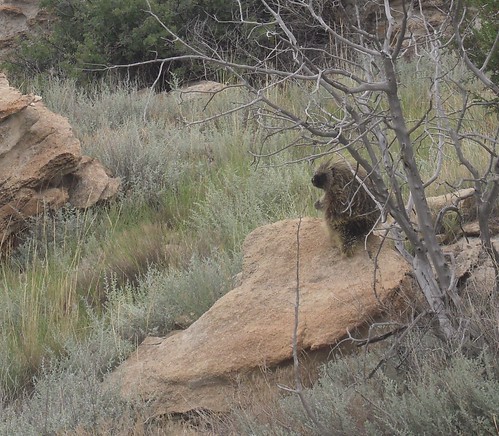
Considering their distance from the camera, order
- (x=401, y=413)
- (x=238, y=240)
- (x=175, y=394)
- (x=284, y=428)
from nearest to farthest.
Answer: (x=401, y=413) < (x=284, y=428) < (x=175, y=394) < (x=238, y=240)

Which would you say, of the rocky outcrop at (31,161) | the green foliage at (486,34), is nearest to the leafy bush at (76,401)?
the rocky outcrop at (31,161)

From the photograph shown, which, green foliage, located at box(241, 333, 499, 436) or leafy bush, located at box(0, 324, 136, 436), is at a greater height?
green foliage, located at box(241, 333, 499, 436)

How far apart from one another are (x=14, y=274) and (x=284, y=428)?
2978 mm

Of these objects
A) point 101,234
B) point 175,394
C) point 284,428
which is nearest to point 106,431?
point 175,394

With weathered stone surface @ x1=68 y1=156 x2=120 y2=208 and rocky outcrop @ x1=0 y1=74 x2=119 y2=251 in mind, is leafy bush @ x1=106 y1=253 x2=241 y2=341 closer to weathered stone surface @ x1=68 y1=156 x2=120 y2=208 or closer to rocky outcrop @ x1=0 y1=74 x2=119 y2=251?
rocky outcrop @ x1=0 y1=74 x2=119 y2=251

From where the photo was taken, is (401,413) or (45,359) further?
(45,359)

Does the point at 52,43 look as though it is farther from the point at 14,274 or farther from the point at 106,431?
the point at 106,431

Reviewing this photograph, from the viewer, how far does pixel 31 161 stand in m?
6.06

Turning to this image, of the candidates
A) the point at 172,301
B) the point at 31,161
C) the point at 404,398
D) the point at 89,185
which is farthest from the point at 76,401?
the point at 89,185

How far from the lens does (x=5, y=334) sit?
4535 mm

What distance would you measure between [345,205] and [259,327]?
71 cm

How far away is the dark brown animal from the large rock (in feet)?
0.36

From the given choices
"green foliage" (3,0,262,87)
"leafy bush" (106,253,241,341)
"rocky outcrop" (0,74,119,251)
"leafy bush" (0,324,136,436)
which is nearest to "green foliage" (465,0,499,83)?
"leafy bush" (106,253,241,341)

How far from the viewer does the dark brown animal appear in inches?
155
